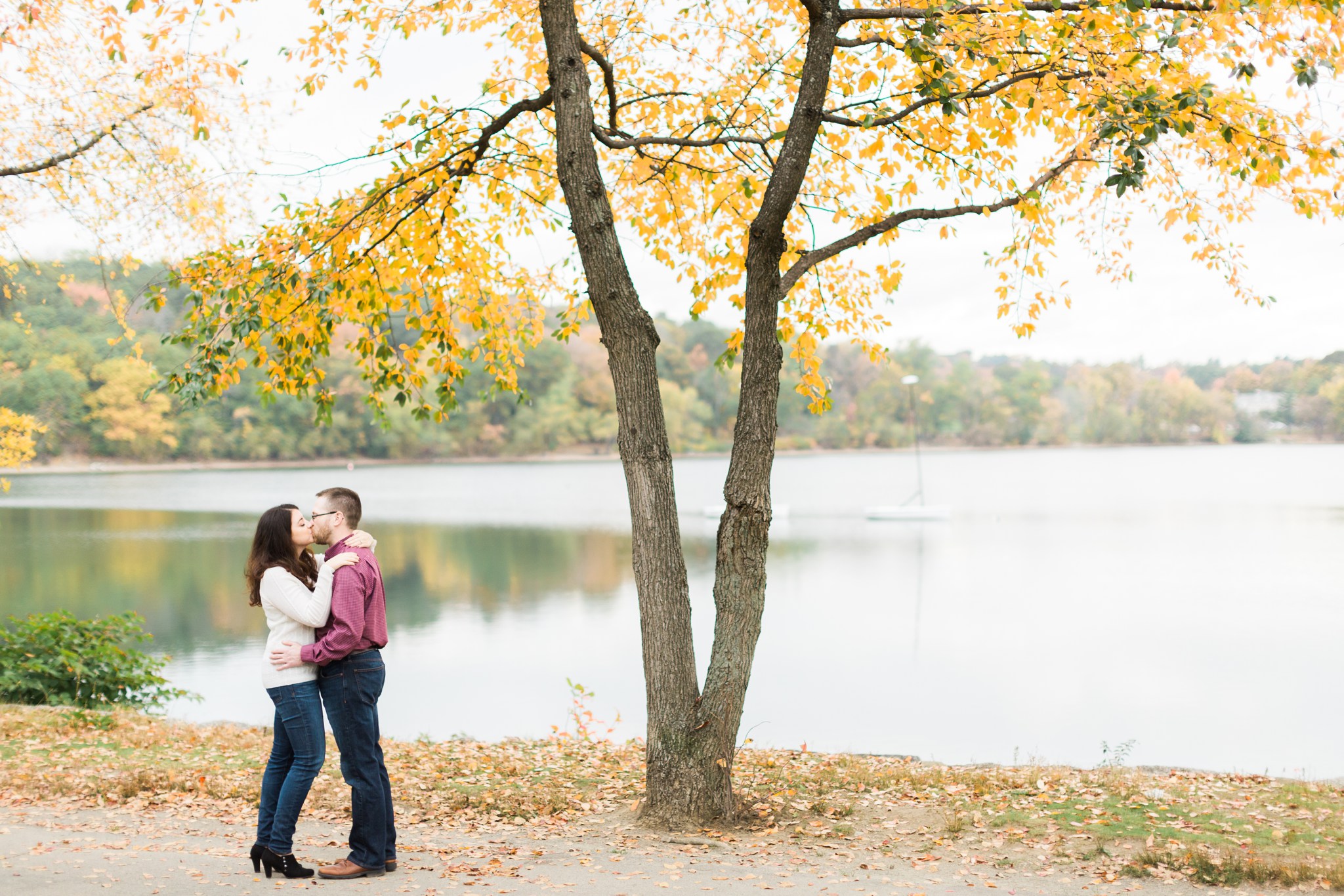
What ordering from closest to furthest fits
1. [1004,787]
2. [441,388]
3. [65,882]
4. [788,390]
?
[65,882], [1004,787], [441,388], [788,390]

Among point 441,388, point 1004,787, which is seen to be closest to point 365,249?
point 441,388

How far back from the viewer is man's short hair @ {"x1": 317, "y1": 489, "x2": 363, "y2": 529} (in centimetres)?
415

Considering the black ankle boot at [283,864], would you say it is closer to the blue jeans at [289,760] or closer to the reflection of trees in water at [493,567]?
the blue jeans at [289,760]

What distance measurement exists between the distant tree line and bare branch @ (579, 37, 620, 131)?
56.9 meters

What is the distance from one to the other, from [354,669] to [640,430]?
1933 millimetres

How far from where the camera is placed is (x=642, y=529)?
5316mm

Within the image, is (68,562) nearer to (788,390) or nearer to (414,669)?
(414,669)

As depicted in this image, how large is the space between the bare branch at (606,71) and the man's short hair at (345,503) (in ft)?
9.27

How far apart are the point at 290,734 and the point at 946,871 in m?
2.85

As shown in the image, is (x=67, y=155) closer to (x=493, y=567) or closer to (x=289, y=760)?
(x=289, y=760)

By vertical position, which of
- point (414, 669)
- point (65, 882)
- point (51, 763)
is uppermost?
point (65, 882)

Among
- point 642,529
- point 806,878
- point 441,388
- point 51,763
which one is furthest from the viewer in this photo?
point 441,388

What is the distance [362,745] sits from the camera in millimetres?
4148

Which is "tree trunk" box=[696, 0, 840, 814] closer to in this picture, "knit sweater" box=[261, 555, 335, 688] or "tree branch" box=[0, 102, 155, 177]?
"knit sweater" box=[261, 555, 335, 688]
